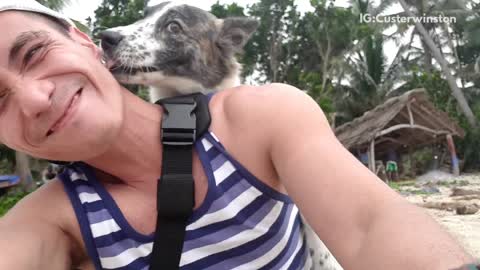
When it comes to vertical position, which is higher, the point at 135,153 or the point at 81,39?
the point at 81,39

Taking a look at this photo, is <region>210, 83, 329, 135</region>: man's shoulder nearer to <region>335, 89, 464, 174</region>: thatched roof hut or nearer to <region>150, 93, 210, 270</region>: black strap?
<region>150, 93, 210, 270</region>: black strap

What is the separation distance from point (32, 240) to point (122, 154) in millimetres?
315

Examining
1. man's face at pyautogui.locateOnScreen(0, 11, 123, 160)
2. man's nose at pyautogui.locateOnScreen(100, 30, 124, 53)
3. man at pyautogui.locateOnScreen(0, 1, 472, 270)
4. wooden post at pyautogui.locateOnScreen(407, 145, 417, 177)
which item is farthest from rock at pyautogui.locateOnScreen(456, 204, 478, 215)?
wooden post at pyautogui.locateOnScreen(407, 145, 417, 177)

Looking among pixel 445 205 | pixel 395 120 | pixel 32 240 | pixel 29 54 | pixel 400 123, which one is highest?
pixel 29 54

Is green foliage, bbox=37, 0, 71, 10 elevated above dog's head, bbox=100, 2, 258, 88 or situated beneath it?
situated beneath

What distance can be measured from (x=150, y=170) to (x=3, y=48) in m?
0.48

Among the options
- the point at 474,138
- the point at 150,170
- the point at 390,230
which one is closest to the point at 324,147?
the point at 390,230

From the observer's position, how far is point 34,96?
135 centimetres

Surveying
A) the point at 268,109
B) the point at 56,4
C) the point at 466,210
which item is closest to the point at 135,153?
the point at 268,109

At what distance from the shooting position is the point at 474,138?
70.7 ft

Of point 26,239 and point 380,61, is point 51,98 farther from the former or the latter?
point 380,61

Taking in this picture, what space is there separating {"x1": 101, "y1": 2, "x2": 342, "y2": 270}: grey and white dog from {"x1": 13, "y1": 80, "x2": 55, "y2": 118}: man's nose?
100 cm

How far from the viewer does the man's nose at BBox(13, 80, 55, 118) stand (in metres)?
1.34

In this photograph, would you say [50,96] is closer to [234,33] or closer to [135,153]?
Result: [135,153]
